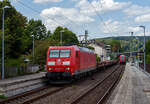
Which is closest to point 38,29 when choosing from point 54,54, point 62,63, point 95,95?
point 54,54

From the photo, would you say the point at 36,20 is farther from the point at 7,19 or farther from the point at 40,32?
the point at 7,19

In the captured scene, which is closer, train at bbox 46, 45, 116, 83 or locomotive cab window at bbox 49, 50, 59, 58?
train at bbox 46, 45, 116, 83

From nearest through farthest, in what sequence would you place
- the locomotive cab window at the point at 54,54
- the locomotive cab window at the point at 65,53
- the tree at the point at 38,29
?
the locomotive cab window at the point at 65,53 < the locomotive cab window at the point at 54,54 < the tree at the point at 38,29

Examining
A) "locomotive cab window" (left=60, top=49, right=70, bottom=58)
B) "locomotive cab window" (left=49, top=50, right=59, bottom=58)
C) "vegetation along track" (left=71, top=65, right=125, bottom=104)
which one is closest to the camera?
"vegetation along track" (left=71, top=65, right=125, bottom=104)

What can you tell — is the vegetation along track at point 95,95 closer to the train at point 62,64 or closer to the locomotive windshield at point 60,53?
the train at point 62,64

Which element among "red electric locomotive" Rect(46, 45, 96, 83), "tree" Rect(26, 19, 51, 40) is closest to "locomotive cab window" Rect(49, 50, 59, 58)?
"red electric locomotive" Rect(46, 45, 96, 83)

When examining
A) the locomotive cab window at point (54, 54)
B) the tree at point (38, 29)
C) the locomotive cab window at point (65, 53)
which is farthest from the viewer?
the tree at point (38, 29)

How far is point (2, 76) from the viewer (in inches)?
969

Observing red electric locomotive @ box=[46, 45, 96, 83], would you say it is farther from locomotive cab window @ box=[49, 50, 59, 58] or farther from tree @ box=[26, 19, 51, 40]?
tree @ box=[26, 19, 51, 40]

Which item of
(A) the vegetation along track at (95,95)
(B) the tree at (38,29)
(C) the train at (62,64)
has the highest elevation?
(B) the tree at (38,29)

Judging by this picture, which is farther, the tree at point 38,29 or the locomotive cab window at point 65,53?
the tree at point 38,29

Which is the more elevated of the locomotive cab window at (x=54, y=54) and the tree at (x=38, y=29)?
the tree at (x=38, y=29)

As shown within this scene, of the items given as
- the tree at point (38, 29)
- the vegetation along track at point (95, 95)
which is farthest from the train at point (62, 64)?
the tree at point (38, 29)

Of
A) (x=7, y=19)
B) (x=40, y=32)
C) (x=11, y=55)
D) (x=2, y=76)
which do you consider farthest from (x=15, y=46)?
(x=40, y=32)
